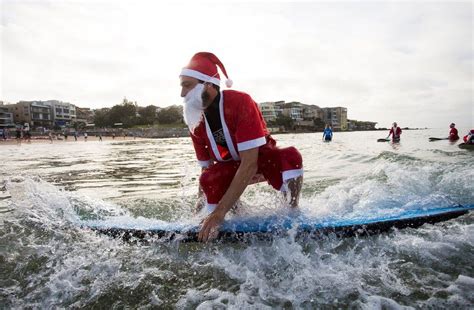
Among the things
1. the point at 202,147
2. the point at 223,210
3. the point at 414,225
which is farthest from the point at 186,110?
the point at 414,225

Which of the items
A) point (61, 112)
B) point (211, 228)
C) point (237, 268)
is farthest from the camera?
point (61, 112)

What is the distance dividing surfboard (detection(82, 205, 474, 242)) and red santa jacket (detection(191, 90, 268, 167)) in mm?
656

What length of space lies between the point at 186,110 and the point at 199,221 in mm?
1045

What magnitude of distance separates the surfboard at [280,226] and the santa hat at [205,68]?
1.27 meters

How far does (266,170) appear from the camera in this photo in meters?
3.04

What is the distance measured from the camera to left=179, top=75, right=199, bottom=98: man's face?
2.68 m

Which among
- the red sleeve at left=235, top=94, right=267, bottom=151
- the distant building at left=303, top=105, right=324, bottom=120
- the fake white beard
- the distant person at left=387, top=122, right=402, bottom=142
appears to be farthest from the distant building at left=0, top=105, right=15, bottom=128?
the distant building at left=303, top=105, right=324, bottom=120

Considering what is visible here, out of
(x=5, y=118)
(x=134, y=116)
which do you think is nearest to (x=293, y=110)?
(x=134, y=116)

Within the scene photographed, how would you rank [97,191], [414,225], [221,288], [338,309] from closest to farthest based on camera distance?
[338,309] < [221,288] < [414,225] < [97,191]

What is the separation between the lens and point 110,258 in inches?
100

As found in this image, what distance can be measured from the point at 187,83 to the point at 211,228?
1.22m

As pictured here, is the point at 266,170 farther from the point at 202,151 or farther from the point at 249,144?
the point at 202,151

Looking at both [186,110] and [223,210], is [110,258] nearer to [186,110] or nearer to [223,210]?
[223,210]

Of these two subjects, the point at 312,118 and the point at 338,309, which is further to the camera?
the point at 312,118
